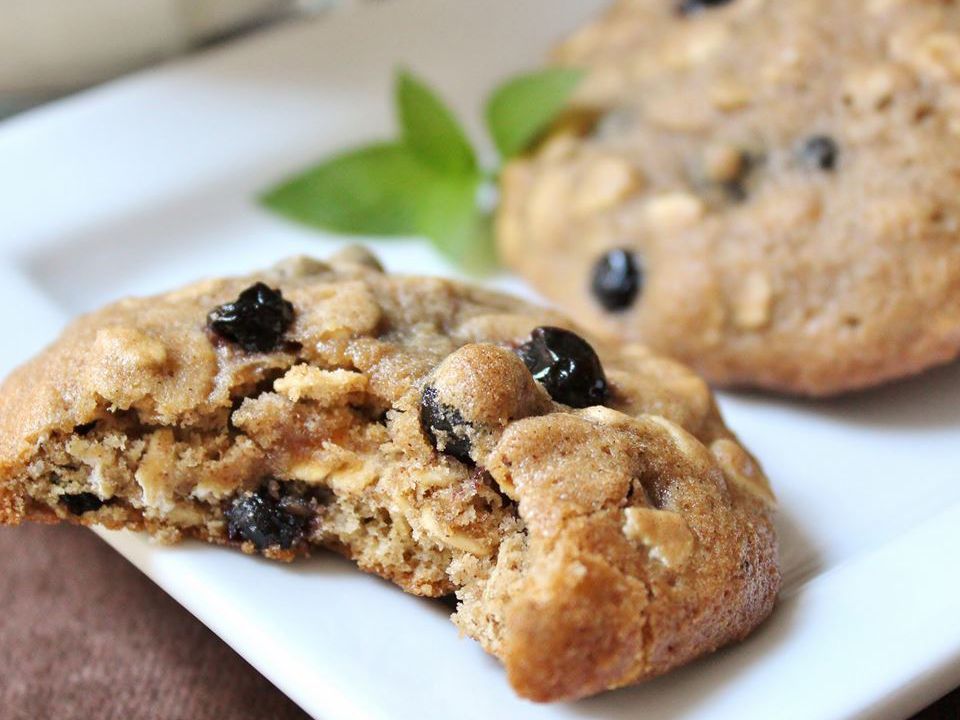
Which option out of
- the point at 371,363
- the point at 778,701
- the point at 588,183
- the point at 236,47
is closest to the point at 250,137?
the point at 236,47

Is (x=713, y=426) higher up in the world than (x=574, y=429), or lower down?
lower down

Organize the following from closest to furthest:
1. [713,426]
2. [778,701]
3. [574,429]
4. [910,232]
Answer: [778,701] < [574,429] < [713,426] < [910,232]

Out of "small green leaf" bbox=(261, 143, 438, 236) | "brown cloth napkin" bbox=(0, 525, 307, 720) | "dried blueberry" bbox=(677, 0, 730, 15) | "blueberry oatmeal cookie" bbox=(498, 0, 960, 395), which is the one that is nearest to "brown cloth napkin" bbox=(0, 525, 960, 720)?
"brown cloth napkin" bbox=(0, 525, 307, 720)

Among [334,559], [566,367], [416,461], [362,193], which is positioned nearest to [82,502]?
[334,559]

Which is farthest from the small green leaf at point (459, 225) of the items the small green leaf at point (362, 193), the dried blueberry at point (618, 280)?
the dried blueberry at point (618, 280)

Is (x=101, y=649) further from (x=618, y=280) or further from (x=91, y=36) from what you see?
(x=91, y=36)

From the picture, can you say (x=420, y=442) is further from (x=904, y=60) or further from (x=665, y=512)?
(x=904, y=60)

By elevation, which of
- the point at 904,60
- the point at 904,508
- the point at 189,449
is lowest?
the point at 904,508
